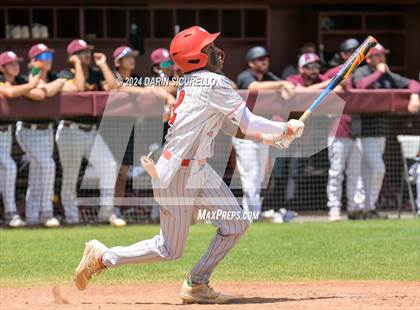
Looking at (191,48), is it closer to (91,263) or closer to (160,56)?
(91,263)

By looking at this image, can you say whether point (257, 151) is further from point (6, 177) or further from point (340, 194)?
point (6, 177)

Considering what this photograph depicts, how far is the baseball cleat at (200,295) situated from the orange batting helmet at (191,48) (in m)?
1.54

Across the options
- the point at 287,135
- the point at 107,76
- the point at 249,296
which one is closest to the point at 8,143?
the point at 107,76

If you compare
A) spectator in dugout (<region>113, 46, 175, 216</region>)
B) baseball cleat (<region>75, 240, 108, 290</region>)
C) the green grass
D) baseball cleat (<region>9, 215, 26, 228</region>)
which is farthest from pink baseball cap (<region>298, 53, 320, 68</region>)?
baseball cleat (<region>75, 240, 108, 290</region>)

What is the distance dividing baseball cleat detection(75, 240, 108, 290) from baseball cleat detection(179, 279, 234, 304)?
2.01 feet

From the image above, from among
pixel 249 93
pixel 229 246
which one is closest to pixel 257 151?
pixel 249 93

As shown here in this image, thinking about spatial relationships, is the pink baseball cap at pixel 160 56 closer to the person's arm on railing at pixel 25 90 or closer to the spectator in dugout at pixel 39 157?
the spectator in dugout at pixel 39 157

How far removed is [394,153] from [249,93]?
8.33 feet

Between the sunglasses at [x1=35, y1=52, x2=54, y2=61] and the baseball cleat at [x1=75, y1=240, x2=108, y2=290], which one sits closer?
the baseball cleat at [x1=75, y1=240, x2=108, y2=290]

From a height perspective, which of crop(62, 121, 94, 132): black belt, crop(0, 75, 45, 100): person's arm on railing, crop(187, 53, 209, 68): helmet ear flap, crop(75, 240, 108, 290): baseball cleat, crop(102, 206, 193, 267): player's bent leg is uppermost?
crop(187, 53, 209, 68): helmet ear flap

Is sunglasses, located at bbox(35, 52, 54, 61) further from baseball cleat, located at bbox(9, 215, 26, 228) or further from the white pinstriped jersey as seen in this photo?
the white pinstriped jersey

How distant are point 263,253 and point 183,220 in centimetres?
315

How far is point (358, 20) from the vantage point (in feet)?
51.4

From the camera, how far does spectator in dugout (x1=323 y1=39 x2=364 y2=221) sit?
490 inches
